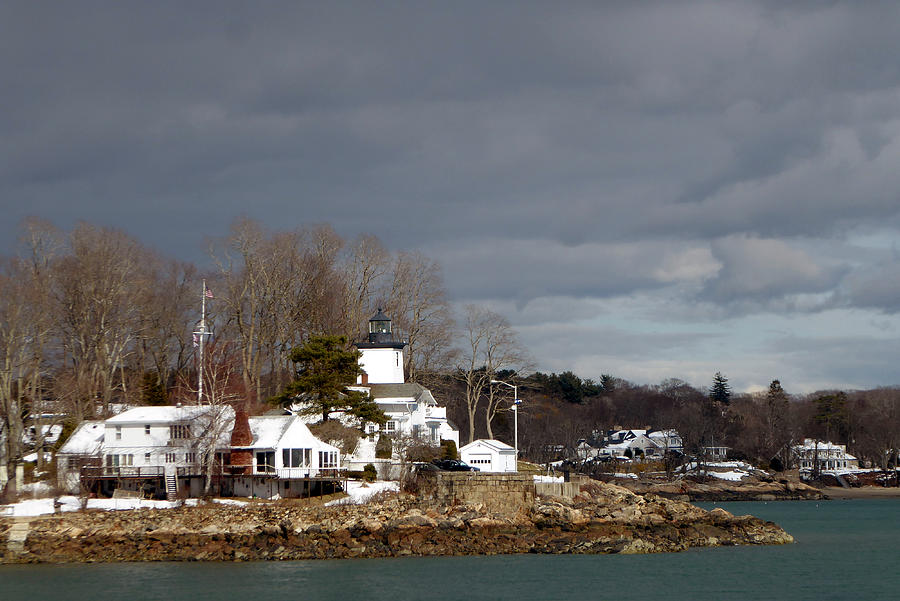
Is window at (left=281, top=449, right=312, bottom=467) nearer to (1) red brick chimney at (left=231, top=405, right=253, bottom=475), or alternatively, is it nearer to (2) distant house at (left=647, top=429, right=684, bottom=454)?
(1) red brick chimney at (left=231, top=405, right=253, bottom=475)

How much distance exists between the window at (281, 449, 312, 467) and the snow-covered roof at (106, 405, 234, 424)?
3812 mm

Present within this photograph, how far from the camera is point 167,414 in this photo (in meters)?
52.9

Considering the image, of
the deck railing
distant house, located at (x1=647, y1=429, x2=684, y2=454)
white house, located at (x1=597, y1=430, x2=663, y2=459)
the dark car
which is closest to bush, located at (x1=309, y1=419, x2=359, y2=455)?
the dark car

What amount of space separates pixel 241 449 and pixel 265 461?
132cm

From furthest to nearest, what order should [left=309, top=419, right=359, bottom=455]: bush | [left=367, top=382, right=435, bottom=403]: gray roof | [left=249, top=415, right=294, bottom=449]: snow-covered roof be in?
[left=367, top=382, right=435, bottom=403]: gray roof < [left=309, top=419, right=359, bottom=455]: bush < [left=249, top=415, right=294, bottom=449]: snow-covered roof

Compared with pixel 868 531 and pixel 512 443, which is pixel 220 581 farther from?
pixel 512 443

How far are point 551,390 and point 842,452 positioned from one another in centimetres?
3647

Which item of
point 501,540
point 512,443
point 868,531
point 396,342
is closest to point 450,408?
point 512,443

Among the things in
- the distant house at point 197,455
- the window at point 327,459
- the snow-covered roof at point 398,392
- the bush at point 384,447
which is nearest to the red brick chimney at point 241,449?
the distant house at point 197,455

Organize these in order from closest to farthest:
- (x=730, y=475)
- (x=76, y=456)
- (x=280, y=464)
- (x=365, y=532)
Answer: (x=365, y=532)
(x=280, y=464)
(x=76, y=456)
(x=730, y=475)

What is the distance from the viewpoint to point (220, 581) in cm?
3862

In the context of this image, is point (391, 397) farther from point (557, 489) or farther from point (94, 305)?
point (94, 305)

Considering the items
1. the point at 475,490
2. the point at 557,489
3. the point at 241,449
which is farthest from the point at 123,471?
the point at 557,489

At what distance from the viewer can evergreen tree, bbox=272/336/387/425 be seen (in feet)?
187
